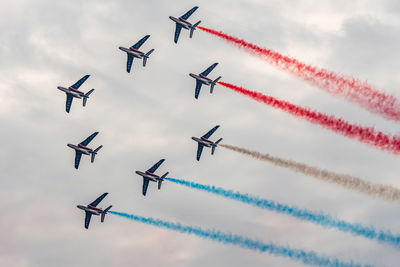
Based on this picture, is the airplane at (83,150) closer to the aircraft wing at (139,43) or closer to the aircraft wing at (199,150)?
the aircraft wing at (199,150)

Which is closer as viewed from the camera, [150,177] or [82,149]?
[150,177]

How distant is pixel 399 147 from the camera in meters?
115

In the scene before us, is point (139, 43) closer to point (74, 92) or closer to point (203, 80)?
point (203, 80)

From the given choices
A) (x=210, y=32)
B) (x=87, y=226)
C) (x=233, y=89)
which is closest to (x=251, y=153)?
(x=233, y=89)

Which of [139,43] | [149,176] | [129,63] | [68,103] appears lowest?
[149,176]

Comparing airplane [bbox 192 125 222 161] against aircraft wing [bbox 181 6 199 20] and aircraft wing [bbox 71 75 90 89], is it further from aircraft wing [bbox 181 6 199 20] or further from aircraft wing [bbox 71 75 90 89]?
aircraft wing [bbox 71 75 90 89]

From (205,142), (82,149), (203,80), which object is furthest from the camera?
(82,149)

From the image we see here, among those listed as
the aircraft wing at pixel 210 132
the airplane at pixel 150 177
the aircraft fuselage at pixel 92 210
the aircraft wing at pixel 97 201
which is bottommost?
the aircraft fuselage at pixel 92 210

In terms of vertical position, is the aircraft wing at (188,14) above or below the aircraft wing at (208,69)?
above

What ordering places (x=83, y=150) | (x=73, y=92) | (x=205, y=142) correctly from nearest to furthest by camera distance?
(x=205, y=142) → (x=73, y=92) → (x=83, y=150)

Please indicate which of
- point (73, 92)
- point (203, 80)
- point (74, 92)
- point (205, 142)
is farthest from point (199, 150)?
point (73, 92)

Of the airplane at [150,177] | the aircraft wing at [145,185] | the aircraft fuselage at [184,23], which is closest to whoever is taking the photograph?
the aircraft fuselage at [184,23]

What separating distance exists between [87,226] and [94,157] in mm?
14861

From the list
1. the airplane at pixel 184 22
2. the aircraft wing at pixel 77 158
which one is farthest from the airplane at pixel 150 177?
the airplane at pixel 184 22
